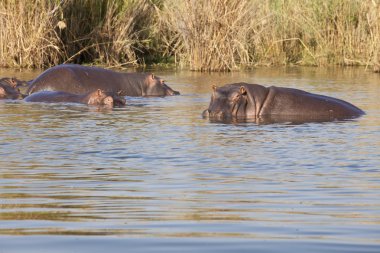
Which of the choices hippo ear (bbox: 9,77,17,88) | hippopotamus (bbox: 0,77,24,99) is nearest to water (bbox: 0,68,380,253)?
hippopotamus (bbox: 0,77,24,99)

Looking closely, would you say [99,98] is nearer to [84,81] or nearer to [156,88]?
[84,81]

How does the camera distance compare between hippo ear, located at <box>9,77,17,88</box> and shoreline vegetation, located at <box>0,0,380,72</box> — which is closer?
hippo ear, located at <box>9,77,17,88</box>

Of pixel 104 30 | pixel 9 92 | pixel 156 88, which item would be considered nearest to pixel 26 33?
pixel 104 30

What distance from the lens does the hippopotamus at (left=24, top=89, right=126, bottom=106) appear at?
1154 cm

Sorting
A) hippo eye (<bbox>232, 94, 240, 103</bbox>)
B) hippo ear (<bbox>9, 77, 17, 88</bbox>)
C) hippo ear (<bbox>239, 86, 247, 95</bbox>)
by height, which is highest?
hippo ear (<bbox>239, 86, 247, 95</bbox>)

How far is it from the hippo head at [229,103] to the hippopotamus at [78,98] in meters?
1.92

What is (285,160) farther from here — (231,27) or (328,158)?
(231,27)

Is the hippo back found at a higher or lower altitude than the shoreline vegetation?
lower

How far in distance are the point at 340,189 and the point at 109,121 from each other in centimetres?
459

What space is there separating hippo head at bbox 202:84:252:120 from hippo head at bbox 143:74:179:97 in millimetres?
3178

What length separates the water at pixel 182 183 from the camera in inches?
152

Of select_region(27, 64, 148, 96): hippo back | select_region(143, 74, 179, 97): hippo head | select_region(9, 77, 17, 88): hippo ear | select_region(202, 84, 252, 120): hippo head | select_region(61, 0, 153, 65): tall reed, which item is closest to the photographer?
select_region(202, 84, 252, 120): hippo head

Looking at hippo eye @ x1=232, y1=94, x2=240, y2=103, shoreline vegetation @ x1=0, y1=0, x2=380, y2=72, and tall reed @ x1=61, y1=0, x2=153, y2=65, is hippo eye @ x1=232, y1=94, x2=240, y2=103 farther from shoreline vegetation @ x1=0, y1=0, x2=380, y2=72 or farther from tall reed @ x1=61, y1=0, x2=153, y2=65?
tall reed @ x1=61, y1=0, x2=153, y2=65

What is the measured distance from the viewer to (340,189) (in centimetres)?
537
